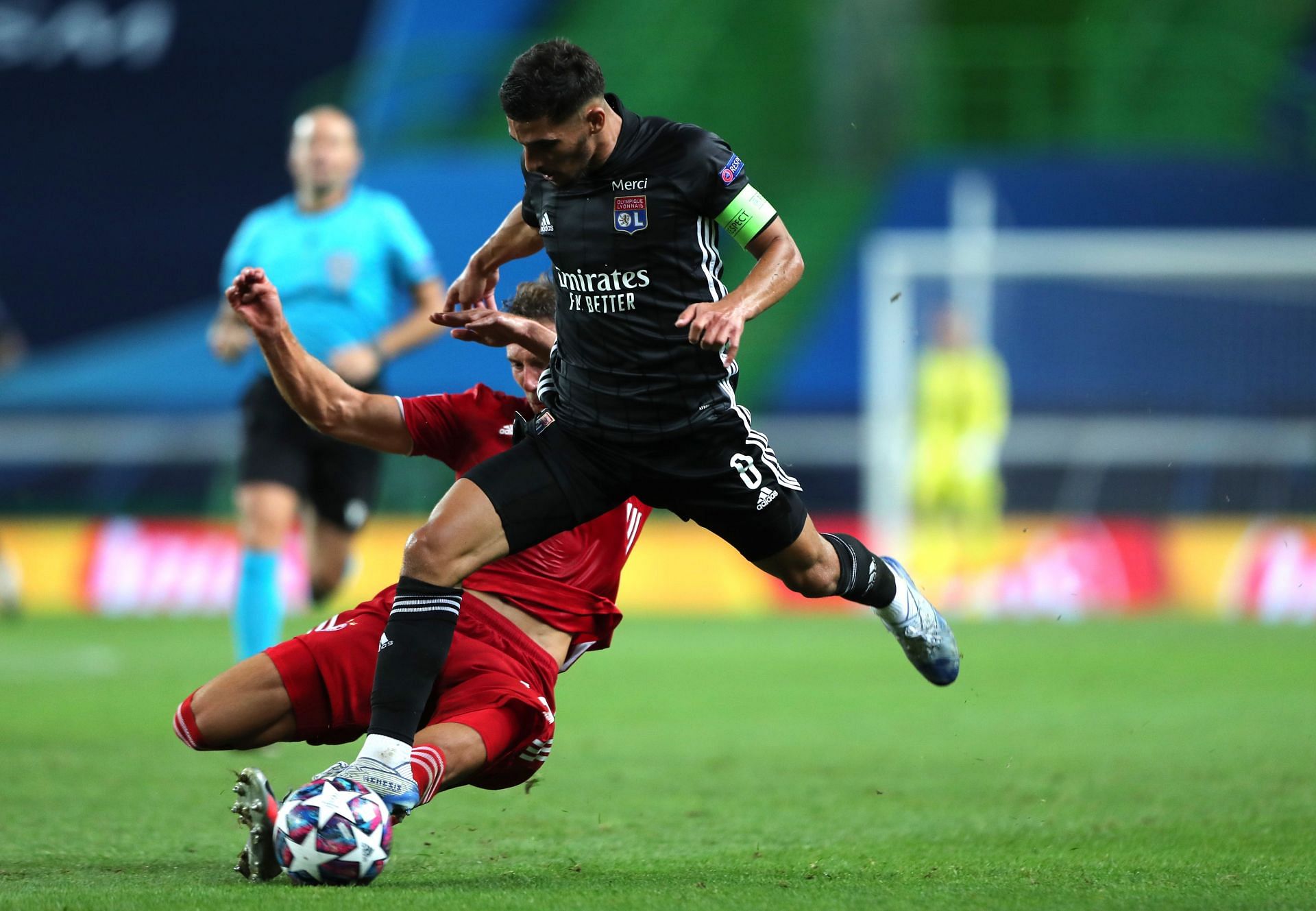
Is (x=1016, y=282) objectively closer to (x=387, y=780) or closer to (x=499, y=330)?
(x=499, y=330)

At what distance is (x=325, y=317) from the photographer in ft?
25.3

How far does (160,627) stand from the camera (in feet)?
43.8

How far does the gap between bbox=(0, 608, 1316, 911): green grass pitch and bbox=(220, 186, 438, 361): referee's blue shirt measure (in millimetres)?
1818

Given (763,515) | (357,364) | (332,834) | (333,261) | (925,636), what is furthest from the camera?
(333,261)

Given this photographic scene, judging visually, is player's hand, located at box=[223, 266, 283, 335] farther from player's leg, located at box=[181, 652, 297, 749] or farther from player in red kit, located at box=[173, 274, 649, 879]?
player's leg, located at box=[181, 652, 297, 749]

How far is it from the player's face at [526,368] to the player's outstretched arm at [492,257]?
0.16 meters

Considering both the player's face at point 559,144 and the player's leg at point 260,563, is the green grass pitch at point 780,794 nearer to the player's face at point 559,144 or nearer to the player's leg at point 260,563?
the player's leg at point 260,563

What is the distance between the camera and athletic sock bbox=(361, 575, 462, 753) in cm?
431

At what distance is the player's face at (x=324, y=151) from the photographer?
7664 mm

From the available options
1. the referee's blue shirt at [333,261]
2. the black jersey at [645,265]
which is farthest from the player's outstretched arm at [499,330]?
the referee's blue shirt at [333,261]

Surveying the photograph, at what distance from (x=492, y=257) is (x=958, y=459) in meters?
10.9

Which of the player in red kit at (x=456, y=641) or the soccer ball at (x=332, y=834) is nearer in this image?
the soccer ball at (x=332, y=834)

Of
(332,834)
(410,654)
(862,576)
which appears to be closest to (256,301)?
(410,654)

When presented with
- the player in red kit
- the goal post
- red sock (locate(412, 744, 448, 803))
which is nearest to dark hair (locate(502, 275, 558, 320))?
the player in red kit
